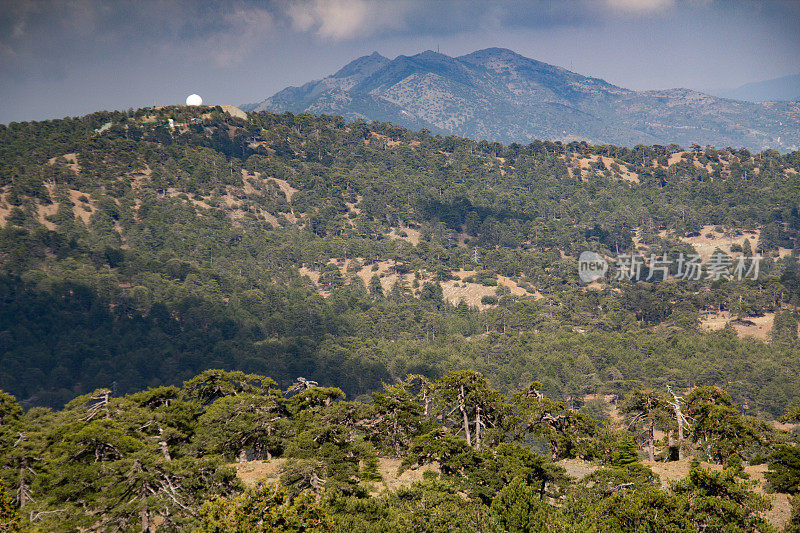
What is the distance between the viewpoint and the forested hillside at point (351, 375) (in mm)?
30531

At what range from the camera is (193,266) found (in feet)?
543

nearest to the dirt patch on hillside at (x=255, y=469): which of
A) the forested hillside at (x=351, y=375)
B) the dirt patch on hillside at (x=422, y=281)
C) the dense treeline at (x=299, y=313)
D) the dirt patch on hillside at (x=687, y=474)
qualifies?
the forested hillside at (x=351, y=375)

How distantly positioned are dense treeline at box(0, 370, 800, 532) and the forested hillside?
17cm

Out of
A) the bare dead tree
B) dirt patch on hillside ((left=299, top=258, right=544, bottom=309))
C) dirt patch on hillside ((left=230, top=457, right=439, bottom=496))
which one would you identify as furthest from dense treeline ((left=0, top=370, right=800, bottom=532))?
dirt patch on hillside ((left=299, top=258, right=544, bottom=309))

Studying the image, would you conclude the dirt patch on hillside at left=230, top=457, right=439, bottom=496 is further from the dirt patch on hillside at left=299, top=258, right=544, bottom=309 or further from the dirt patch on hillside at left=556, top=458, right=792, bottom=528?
the dirt patch on hillside at left=299, top=258, right=544, bottom=309

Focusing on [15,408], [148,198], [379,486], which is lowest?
[379,486]

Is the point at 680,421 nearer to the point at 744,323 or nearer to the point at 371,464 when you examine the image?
the point at 371,464

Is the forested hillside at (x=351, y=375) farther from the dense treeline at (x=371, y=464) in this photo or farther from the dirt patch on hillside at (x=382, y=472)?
the dirt patch on hillside at (x=382, y=472)

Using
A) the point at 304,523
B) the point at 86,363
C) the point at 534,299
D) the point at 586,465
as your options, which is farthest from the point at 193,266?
the point at 304,523

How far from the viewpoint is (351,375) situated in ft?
413

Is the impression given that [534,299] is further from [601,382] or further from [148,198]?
[148,198]

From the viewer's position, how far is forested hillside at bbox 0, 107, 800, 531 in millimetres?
30531

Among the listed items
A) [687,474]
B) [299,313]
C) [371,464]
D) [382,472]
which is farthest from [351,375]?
[687,474]

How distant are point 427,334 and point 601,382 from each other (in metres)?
51.9
